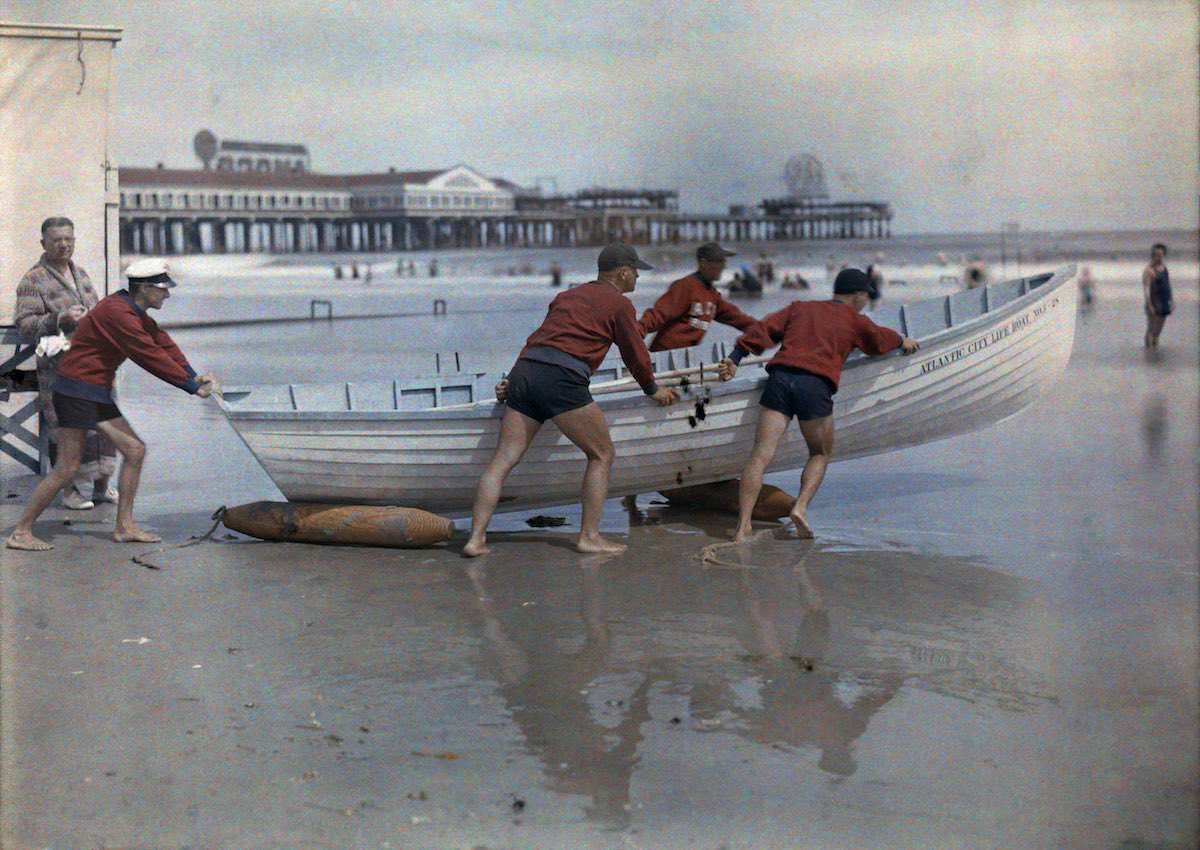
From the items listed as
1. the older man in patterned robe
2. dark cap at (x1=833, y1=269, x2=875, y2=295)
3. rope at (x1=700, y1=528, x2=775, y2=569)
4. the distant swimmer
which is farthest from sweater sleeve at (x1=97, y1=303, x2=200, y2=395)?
the distant swimmer

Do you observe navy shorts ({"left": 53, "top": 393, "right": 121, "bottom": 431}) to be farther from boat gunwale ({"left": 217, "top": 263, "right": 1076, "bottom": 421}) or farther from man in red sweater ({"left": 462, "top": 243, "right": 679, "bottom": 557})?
man in red sweater ({"left": 462, "top": 243, "right": 679, "bottom": 557})

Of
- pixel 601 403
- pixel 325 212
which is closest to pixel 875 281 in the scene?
pixel 601 403

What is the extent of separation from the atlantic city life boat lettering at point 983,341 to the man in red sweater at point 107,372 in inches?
174

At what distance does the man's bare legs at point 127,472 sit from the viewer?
8062mm

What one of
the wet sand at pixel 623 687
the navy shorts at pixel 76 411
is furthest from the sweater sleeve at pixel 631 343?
the navy shorts at pixel 76 411

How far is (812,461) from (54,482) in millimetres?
4286

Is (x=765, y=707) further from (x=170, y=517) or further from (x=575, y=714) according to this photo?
(x=170, y=517)

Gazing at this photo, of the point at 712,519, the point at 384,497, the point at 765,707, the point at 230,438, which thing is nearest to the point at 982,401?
the point at 712,519

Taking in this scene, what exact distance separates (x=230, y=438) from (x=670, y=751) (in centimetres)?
901

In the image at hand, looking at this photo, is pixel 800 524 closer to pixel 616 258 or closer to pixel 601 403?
pixel 601 403

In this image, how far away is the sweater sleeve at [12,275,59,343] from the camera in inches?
352

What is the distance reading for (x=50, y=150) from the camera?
33.5 ft

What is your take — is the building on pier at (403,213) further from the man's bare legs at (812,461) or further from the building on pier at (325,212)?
the man's bare legs at (812,461)

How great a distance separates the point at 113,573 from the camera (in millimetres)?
7766
